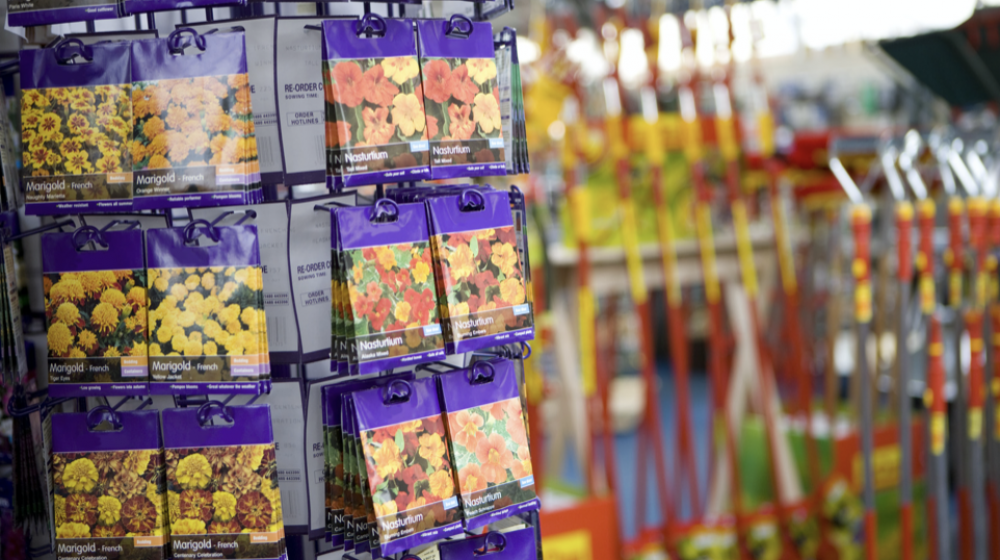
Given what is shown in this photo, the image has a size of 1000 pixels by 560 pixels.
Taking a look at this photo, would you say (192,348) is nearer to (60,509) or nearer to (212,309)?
(212,309)

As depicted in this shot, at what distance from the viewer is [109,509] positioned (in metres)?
1.07

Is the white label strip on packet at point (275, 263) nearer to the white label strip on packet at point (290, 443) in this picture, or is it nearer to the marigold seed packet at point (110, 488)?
the white label strip on packet at point (290, 443)

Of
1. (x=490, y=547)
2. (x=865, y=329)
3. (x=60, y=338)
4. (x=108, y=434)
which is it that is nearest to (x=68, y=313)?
(x=60, y=338)

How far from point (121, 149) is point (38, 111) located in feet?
0.40

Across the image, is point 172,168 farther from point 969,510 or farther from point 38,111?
point 969,510

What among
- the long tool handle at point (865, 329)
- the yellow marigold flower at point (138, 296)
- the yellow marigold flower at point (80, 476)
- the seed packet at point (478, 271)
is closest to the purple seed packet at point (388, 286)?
the seed packet at point (478, 271)

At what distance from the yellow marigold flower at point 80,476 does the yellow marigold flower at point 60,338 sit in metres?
0.14

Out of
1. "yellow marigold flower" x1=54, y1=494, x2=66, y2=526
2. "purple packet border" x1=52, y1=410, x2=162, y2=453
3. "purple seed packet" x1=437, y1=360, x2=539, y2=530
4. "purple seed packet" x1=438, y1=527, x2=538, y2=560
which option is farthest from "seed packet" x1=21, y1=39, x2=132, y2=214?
"purple seed packet" x1=438, y1=527, x2=538, y2=560

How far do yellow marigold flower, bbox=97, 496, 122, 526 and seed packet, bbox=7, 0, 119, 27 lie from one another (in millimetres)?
591

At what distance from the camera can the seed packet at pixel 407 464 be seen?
1043 millimetres

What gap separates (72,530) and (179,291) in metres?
0.33

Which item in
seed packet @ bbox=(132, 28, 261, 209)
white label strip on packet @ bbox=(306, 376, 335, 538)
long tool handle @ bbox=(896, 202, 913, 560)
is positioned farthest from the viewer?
long tool handle @ bbox=(896, 202, 913, 560)

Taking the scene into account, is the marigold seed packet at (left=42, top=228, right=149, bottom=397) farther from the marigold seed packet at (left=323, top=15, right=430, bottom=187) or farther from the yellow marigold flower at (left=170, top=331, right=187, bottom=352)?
the marigold seed packet at (left=323, top=15, right=430, bottom=187)

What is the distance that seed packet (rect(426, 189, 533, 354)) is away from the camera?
1.11 metres
